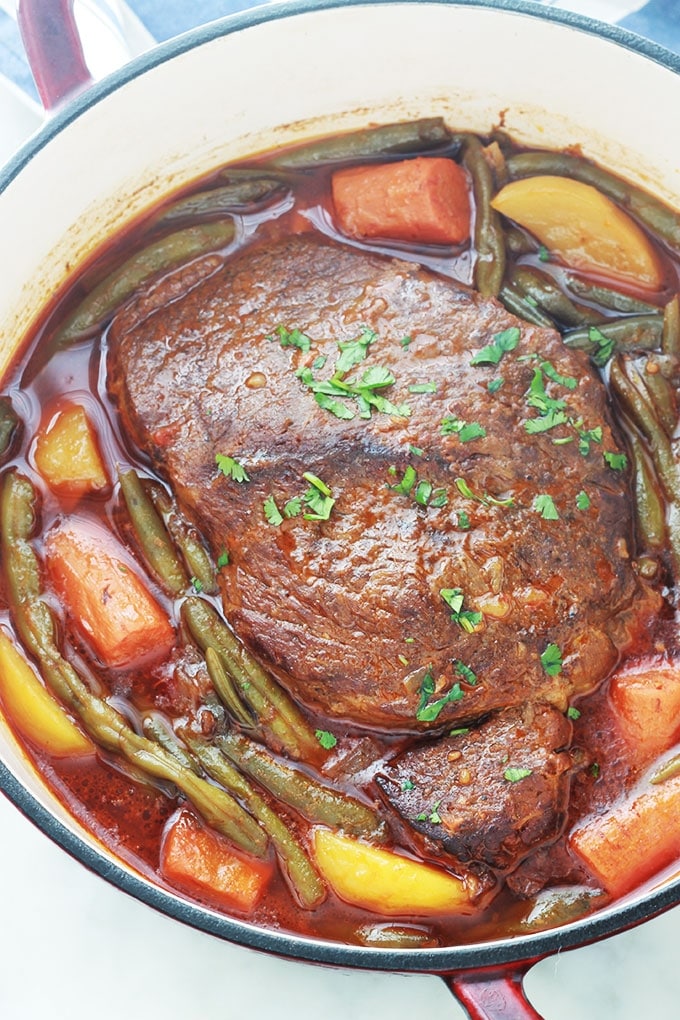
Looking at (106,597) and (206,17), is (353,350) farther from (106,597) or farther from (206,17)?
(206,17)

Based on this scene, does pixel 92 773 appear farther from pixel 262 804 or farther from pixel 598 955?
pixel 598 955

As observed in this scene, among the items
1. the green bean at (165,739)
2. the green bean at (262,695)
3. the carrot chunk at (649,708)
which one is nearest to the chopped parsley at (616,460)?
the carrot chunk at (649,708)

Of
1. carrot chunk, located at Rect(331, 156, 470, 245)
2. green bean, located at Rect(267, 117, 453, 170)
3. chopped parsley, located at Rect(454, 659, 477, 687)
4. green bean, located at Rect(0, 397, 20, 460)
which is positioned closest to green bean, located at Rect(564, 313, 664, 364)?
carrot chunk, located at Rect(331, 156, 470, 245)

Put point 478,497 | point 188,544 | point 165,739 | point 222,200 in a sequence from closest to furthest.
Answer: point 478,497
point 165,739
point 188,544
point 222,200

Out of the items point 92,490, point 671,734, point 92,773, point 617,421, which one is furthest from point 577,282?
point 92,773

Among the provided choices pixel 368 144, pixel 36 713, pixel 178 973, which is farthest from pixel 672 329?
pixel 178 973

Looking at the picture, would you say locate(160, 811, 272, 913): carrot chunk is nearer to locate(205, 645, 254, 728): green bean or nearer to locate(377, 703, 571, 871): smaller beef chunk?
locate(205, 645, 254, 728): green bean
